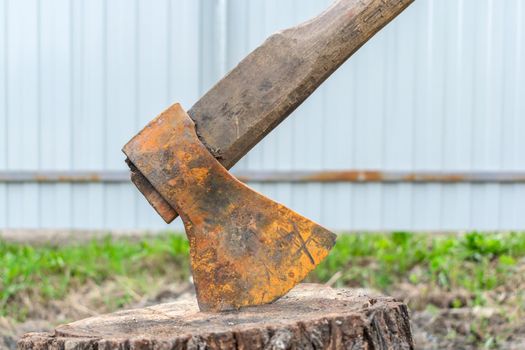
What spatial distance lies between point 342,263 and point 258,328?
2858 millimetres

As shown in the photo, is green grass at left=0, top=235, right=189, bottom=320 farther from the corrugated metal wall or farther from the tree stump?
the tree stump

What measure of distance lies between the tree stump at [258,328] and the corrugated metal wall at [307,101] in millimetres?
2707

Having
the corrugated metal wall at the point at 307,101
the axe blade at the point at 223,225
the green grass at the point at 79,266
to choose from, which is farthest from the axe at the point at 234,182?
the corrugated metal wall at the point at 307,101

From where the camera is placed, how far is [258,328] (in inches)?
82.3

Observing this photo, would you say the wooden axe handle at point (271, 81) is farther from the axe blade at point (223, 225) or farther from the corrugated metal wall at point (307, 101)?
the corrugated metal wall at point (307, 101)

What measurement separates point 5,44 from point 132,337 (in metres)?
3.66

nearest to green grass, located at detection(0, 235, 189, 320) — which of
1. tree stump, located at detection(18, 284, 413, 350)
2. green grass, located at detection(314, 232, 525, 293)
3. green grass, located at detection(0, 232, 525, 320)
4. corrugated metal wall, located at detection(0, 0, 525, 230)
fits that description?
green grass, located at detection(0, 232, 525, 320)

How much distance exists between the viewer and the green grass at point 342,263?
182 inches

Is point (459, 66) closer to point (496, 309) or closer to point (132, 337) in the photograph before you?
point (496, 309)

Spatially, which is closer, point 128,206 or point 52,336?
point 52,336

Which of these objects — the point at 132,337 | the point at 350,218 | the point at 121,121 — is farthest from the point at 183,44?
the point at 132,337

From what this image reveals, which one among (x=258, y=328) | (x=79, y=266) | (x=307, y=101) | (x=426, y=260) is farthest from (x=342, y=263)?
(x=258, y=328)

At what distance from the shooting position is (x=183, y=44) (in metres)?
5.14

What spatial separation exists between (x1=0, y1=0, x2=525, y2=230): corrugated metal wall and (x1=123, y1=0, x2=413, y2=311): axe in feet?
8.95
